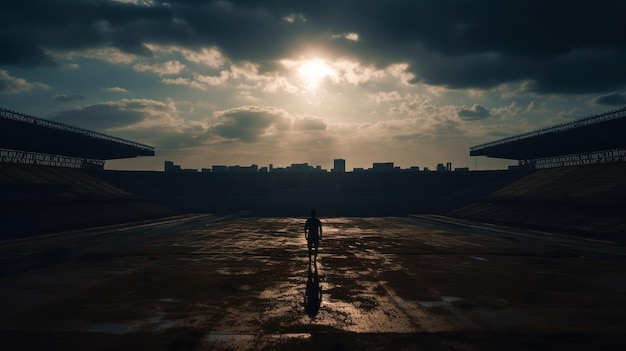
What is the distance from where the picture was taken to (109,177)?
63594 mm

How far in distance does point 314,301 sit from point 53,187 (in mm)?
37333

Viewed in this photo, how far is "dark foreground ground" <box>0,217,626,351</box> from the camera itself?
6422 mm

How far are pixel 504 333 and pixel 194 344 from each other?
5314 mm

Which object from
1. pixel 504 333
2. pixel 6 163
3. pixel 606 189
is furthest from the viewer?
pixel 6 163

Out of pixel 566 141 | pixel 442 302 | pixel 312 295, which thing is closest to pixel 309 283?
pixel 312 295

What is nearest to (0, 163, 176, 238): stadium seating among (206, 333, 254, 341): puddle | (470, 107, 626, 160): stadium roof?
(206, 333, 254, 341): puddle

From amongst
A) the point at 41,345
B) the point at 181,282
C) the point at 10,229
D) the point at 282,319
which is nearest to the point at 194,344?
the point at 282,319

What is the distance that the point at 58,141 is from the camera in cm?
4947

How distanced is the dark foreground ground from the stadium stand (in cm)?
1445

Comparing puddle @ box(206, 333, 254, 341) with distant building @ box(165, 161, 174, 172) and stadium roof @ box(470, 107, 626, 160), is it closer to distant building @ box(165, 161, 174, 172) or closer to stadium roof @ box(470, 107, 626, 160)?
stadium roof @ box(470, 107, 626, 160)

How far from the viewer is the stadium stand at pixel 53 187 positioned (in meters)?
28.2

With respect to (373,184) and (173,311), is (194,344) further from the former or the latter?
(373,184)

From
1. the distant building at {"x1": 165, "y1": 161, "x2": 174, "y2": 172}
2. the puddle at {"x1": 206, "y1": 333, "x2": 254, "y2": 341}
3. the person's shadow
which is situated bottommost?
the person's shadow

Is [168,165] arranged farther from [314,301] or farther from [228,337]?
[228,337]
